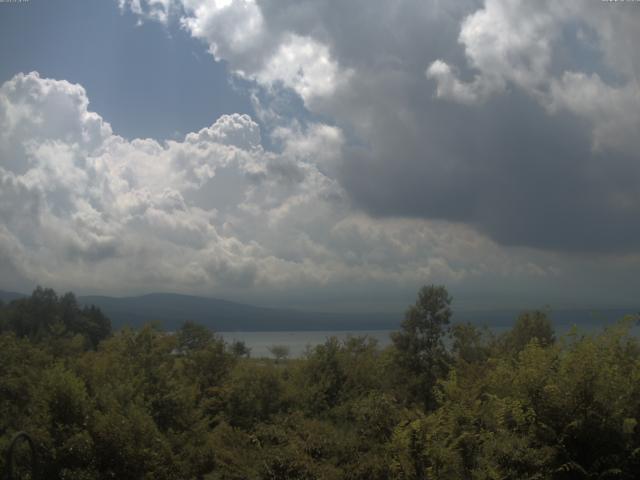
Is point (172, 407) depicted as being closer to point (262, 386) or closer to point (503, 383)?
point (262, 386)

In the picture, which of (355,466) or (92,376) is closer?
(355,466)

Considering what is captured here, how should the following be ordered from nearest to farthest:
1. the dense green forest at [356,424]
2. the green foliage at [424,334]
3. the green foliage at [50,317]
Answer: the dense green forest at [356,424], the green foliage at [424,334], the green foliage at [50,317]

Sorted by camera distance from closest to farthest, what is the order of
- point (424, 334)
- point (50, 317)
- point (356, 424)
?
1. point (356, 424)
2. point (424, 334)
3. point (50, 317)

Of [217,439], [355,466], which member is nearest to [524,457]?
[355,466]

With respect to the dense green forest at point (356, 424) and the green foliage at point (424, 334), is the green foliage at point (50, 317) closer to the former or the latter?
the green foliage at point (424, 334)

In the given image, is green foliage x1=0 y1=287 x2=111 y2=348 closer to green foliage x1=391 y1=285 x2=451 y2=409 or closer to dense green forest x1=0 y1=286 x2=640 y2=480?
green foliage x1=391 y1=285 x2=451 y2=409

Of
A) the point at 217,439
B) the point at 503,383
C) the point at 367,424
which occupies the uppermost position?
the point at 503,383

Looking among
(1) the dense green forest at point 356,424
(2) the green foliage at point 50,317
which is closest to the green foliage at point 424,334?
(1) the dense green forest at point 356,424

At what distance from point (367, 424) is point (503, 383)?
4.79 m

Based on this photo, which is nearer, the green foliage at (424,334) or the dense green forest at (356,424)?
the dense green forest at (356,424)

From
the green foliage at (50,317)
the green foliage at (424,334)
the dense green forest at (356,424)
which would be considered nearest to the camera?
the dense green forest at (356,424)

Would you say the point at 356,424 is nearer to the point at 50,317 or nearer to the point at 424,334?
the point at 424,334

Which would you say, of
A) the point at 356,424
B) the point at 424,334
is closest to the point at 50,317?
the point at 424,334

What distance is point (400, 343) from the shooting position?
43.8 meters
